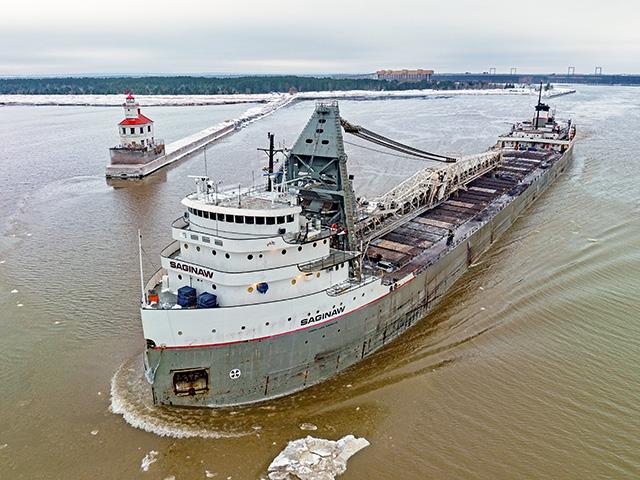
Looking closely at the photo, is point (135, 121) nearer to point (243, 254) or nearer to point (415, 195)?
point (415, 195)

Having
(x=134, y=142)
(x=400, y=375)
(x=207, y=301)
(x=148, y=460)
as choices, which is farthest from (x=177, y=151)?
A: (x=148, y=460)

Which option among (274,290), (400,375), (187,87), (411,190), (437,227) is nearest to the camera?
(274,290)

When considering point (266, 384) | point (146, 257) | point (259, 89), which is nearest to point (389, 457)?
point (266, 384)

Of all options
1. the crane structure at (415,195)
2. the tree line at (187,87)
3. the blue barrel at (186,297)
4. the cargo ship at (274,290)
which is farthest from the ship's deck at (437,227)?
the tree line at (187,87)

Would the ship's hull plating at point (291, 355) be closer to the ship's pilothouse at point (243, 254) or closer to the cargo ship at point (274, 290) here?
the cargo ship at point (274, 290)

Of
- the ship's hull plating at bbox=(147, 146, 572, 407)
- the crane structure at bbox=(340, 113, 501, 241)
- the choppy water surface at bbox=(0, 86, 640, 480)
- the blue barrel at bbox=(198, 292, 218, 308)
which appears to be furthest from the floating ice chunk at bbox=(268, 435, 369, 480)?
the crane structure at bbox=(340, 113, 501, 241)

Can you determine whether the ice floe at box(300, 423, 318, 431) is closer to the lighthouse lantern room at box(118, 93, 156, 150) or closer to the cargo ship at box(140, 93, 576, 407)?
the cargo ship at box(140, 93, 576, 407)
